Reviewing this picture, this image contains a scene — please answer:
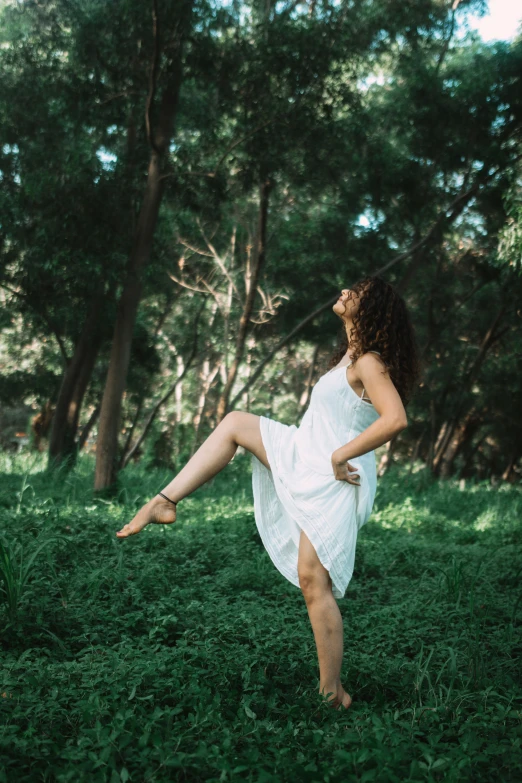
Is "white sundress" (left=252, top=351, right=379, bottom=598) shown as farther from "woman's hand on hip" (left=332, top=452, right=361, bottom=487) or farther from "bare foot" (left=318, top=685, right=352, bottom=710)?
"bare foot" (left=318, top=685, right=352, bottom=710)

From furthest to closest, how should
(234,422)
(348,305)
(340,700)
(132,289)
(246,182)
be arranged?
(246,182) → (132,289) → (234,422) → (348,305) → (340,700)

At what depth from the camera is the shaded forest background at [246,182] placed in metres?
10.5

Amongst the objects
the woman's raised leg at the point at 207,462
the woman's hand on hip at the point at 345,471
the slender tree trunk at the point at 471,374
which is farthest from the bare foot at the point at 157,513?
the slender tree trunk at the point at 471,374

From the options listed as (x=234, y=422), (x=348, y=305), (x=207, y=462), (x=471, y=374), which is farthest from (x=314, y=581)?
(x=471, y=374)

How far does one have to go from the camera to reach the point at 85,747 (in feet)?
8.33

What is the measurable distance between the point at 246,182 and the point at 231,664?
29.9ft

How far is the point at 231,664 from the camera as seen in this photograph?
3.54m

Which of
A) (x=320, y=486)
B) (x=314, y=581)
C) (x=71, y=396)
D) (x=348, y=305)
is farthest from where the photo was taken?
(x=71, y=396)

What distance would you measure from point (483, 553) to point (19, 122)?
31.1 ft

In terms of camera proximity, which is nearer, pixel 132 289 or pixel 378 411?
pixel 378 411

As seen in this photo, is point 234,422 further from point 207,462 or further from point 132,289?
point 132,289

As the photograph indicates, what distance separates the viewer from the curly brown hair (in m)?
3.61

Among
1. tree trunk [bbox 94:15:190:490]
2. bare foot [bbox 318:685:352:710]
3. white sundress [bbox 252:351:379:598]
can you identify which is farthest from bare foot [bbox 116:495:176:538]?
tree trunk [bbox 94:15:190:490]

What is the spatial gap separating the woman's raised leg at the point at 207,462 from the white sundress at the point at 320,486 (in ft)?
0.22
